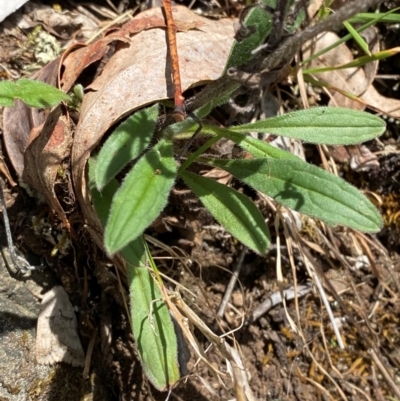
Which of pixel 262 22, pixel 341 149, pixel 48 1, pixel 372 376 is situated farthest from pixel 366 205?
pixel 48 1

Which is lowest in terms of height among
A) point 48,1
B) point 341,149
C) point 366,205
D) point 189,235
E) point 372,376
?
point 372,376

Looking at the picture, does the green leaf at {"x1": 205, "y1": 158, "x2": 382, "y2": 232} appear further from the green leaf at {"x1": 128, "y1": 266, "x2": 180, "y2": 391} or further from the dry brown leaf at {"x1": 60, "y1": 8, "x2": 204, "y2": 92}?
the dry brown leaf at {"x1": 60, "y1": 8, "x2": 204, "y2": 92}

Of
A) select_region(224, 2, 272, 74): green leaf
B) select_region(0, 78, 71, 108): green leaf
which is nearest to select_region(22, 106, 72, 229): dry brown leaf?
select_region(0, 78, 71, 108): green leaf

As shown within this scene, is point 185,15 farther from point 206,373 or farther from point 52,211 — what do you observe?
point 206,373

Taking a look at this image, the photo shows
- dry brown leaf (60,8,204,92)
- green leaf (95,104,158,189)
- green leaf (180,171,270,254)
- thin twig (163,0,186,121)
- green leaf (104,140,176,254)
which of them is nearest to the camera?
green leaf (104,140,176,254)

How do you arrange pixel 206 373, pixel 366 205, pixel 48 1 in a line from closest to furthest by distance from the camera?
1. pixel 366 205
2. pixel 206 373
3. pixel 48 1

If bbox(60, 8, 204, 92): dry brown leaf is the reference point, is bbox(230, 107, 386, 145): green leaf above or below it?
below

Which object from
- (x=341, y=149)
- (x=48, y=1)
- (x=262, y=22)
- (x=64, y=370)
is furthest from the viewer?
(x=341, y=149)
